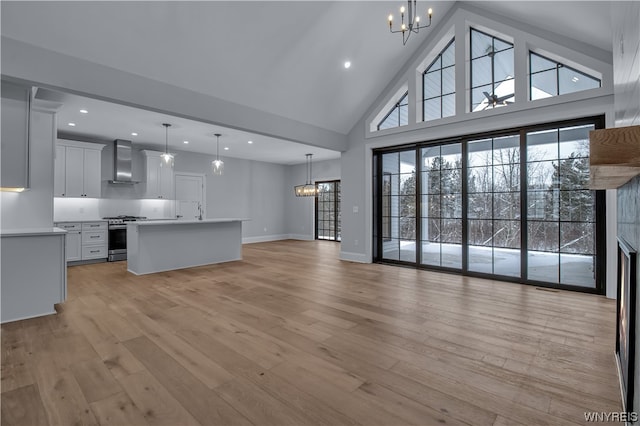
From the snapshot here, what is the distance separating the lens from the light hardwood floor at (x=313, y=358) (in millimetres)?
1778

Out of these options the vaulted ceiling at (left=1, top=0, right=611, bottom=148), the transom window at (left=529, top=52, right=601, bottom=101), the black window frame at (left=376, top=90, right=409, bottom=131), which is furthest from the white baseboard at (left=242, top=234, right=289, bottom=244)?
the transom window at (left=529, top=52, right=601, bottom=101)

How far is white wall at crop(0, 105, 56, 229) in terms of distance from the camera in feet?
12.1

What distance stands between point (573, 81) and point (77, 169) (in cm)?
940

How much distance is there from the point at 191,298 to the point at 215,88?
306cm

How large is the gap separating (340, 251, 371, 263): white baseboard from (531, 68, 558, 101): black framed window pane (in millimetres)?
4062

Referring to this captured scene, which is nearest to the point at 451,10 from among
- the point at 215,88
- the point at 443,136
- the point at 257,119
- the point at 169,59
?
the point at 443,136

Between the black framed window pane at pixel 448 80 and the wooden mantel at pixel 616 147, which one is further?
the black framed window pane at pixel 448 80

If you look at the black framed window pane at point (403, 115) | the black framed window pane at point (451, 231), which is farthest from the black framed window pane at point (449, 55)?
the black framed window pane at point (451, 231)

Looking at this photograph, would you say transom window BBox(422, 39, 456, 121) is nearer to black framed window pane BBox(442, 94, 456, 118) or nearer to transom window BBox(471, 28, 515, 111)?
black framed window pane BBox(442, 94, 456, 118)

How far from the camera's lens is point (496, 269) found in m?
5.04

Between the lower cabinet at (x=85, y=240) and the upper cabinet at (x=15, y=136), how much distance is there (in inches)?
137

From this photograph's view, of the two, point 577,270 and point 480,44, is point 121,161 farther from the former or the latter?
point 577,270

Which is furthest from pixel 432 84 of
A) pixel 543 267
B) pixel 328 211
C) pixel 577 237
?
pixel 328 211

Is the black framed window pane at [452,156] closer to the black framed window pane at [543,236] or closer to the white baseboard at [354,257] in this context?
the black framed window pane at [543,236]
